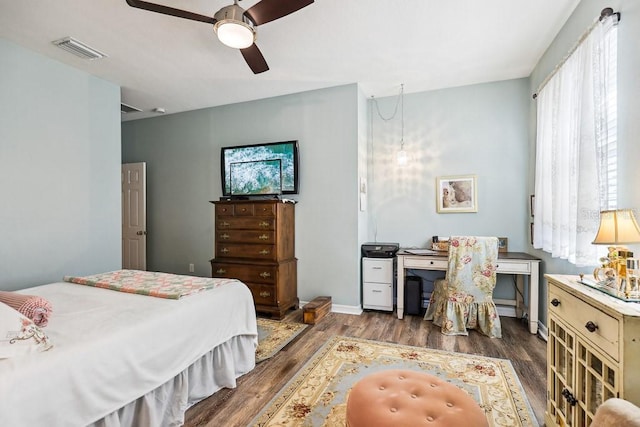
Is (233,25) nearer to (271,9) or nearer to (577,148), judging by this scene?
(271,9)

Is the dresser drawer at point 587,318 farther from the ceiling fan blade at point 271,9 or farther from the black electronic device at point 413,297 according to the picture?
the ceiling fan blade at point 271,9

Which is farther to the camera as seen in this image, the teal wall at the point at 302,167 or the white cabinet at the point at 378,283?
the white cabinet at the point at 378,283

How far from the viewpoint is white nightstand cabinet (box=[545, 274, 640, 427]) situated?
1.05 m

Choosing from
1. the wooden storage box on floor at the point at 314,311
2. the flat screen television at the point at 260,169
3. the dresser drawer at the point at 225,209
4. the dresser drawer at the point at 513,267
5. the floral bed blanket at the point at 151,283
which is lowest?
the wooden storage box on floor at the point at 314,311

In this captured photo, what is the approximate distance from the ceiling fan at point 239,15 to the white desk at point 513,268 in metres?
2.56

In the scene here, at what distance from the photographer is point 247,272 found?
3611 millimetres

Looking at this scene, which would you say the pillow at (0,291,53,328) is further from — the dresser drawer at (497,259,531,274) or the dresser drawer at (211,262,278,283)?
the dresser drawer at (497,259,531,274)

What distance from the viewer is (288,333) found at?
10.0 ft

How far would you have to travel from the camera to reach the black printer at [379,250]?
359 centimetres

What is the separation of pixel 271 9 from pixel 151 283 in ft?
6.69

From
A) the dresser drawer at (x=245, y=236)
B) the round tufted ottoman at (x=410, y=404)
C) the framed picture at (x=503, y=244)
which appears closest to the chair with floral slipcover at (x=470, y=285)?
the framed picture at (x=503, y=244)

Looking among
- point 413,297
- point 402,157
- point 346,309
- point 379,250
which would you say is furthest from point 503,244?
point 346,309

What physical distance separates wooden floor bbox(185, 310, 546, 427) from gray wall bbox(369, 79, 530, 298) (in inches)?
34.8

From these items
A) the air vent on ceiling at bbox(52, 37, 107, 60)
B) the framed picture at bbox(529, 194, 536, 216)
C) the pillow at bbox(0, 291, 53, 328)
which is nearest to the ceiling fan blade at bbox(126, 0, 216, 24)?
the air vent on ceiling at bbox(52, 37, 107, 60)
